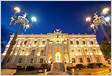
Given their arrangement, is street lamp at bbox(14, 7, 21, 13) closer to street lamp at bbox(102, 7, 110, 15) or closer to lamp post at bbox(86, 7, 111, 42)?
lamp post at bbox(86, 7, 111, 42)

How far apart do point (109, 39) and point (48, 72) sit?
5.44 meters

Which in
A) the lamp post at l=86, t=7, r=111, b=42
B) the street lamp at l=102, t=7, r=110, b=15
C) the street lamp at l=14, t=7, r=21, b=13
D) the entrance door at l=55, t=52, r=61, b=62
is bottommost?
the entrance door at l=55, t=52, r=61, b=62

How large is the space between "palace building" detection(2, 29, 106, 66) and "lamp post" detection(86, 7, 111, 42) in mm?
3211

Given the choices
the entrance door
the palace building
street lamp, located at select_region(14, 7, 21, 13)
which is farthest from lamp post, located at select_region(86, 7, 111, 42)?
street lamp, located at select_region(14, 7, 21, 13)

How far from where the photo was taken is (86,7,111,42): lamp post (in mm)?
11792

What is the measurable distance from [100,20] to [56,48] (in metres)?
6.21

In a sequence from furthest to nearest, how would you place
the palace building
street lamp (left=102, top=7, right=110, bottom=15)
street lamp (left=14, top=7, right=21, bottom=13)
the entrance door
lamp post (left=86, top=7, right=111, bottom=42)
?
the palace building < the entrance door < street lamp (left=14, top=7, right=21, bottom=13) < lamp post (left=86, top=7, right=111, bottom=42) < street lamp (left=102, top=7, right=110, bottom=15)

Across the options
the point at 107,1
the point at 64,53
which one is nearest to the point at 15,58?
the point at 64,53

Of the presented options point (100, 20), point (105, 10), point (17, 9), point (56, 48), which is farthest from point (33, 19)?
point (105, 10)

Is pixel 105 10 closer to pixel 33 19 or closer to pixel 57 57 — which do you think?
pixel 33 19

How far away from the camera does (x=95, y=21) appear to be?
12734mm

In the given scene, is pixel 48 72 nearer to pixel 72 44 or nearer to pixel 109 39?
pixel 109 39

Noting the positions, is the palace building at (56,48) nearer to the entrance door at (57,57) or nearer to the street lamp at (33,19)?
the entrance door at (57,57)

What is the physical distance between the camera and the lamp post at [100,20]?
11.8 m
